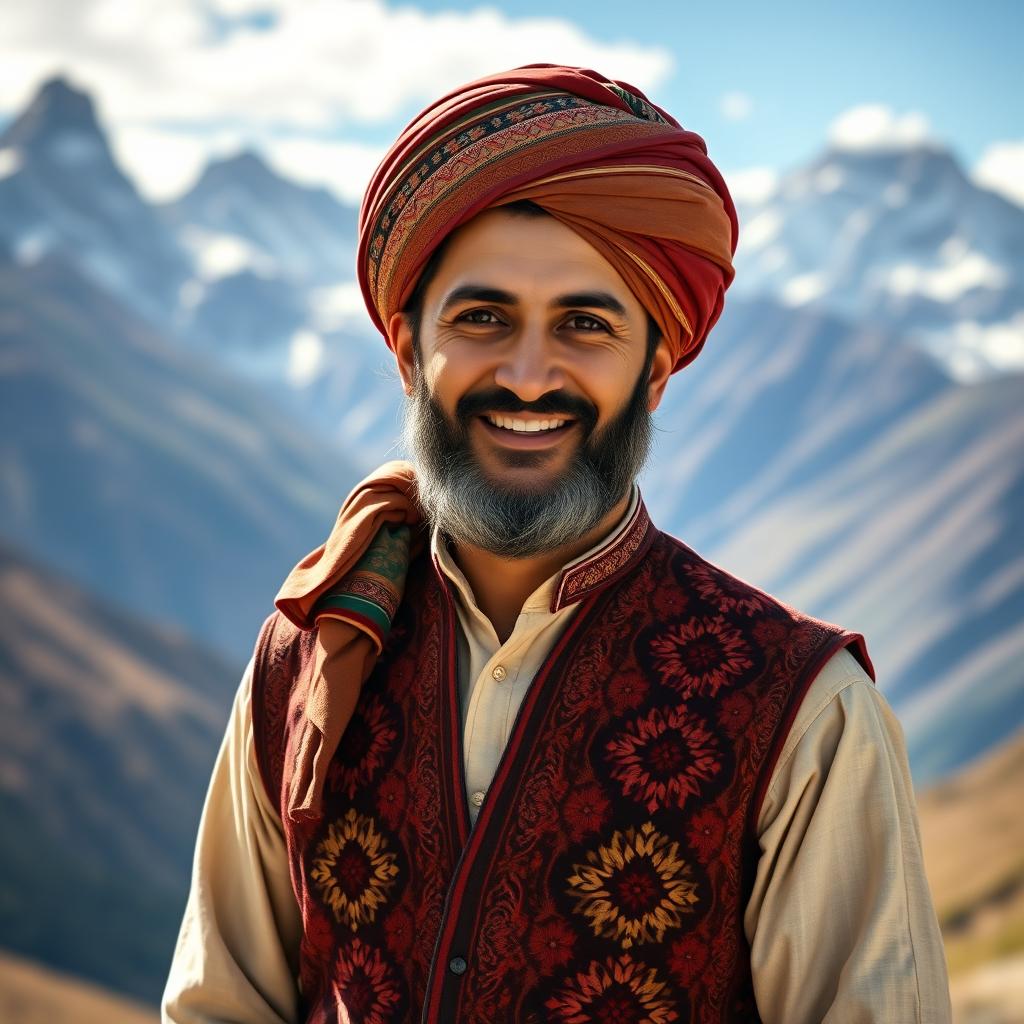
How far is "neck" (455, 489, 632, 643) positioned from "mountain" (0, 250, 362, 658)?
6293cm

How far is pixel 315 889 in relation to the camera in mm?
1812

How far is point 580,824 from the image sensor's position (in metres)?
1.68

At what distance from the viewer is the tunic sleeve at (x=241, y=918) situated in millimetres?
1907

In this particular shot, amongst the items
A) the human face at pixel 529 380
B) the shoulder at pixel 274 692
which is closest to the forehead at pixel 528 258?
the human face at pixel 529 380

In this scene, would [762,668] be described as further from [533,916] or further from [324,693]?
[324,693]

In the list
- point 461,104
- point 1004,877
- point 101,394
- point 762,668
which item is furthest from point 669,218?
point 101,394

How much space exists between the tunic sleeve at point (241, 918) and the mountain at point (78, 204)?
452ft

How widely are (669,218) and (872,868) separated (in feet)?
2.72

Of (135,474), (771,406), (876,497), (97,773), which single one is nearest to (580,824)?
(97,773)

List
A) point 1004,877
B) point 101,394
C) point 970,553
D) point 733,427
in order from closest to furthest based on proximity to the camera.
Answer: point 1004,877, point 101,394, point 970,553, point 733,427

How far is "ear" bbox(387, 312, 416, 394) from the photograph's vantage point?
196 cm

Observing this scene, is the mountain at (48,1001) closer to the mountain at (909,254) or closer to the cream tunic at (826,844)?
the cream tunic at (826,844)

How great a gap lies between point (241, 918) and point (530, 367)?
0.86 meters

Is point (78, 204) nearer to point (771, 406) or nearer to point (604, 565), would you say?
point (771, 406)
